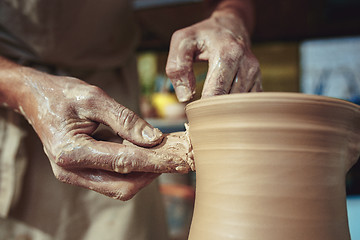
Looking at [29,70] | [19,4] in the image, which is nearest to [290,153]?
[29,70]

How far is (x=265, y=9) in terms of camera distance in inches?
117

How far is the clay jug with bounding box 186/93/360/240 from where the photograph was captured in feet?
1.87

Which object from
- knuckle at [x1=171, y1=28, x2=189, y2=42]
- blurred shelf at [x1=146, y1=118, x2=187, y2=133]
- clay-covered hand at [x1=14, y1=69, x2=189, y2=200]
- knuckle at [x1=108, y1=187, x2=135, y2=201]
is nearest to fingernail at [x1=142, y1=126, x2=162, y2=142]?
clay-covered hand at [x1=14, y1=69, x2=189, y2=200]

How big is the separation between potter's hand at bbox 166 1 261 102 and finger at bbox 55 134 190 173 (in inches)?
6.6

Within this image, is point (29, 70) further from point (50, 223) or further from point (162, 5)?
point (162, 5)

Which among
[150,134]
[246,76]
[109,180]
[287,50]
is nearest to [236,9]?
[246,76]

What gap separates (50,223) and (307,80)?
3072mm

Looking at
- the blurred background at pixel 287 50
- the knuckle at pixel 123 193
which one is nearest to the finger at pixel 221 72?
the knuckle at pixel 123 193

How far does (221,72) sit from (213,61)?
4 cm

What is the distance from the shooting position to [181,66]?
0.80 meters

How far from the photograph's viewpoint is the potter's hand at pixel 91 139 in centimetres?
72

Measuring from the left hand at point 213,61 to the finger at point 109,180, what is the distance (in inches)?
8.7

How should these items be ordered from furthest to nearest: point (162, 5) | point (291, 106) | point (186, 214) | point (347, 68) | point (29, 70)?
point (347, 68) → point (162, 5) → point (186, 214) → point (29, 70) → point (291, 106)

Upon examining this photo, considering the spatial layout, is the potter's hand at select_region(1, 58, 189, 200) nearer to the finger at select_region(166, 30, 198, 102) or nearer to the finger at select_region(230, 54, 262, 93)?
the finger at select_region(166, 30, 198, 102)
